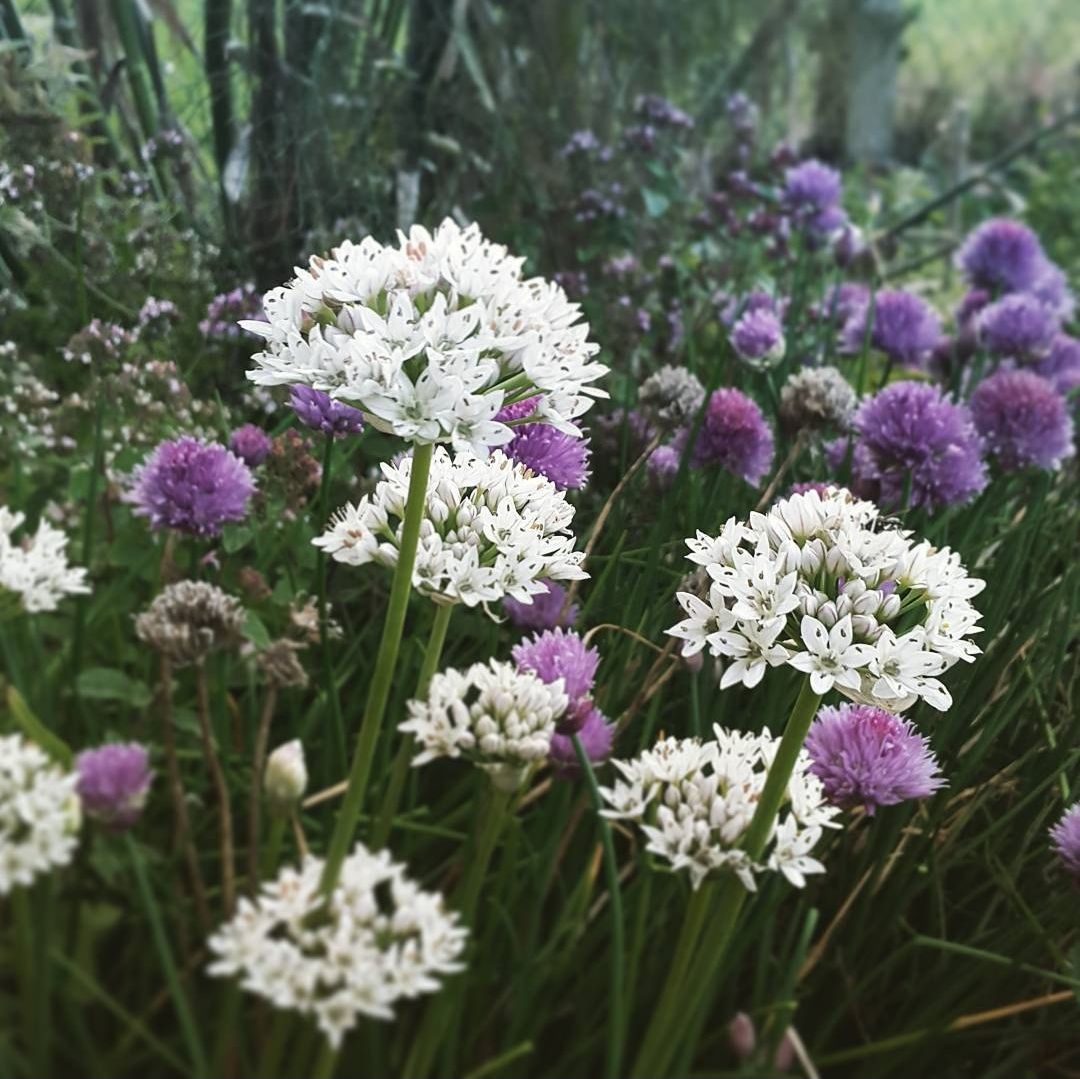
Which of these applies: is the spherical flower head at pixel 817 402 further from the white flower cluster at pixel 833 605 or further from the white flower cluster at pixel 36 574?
the white flower cluster at pixel 36 574

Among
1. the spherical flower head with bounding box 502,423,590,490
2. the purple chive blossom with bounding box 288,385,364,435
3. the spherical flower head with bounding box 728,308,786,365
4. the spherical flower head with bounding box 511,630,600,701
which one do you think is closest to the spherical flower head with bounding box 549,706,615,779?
the spherical flower head with bounding box 511,630,600,701

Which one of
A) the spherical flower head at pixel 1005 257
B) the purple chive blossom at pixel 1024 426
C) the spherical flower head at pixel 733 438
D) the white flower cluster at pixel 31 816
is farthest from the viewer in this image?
the spherical flower head at pixel 1005 257

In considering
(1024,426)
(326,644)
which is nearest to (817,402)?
(1024,426)

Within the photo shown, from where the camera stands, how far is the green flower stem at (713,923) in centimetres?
63

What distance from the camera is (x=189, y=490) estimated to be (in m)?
0.83

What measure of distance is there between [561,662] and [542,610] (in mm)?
235

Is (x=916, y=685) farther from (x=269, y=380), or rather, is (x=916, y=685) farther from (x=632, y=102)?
(x=632, y=102)

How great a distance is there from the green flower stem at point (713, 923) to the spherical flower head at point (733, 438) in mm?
622

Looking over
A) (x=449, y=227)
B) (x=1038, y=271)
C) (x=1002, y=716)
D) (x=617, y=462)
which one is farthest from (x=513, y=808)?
(x=1038, y=271)

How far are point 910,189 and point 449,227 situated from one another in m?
3.56

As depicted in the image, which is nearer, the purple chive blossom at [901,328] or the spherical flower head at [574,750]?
the spherical flower head at [574,750]

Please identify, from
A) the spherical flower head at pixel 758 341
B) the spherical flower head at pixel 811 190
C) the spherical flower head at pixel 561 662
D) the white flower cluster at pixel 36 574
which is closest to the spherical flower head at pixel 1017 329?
the spherical flower head at pixel 758 341

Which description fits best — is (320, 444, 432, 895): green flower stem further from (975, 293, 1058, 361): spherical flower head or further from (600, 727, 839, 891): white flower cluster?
(975, 293, 1058, 361): spherical flower head

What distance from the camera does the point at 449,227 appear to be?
2.38 feet
